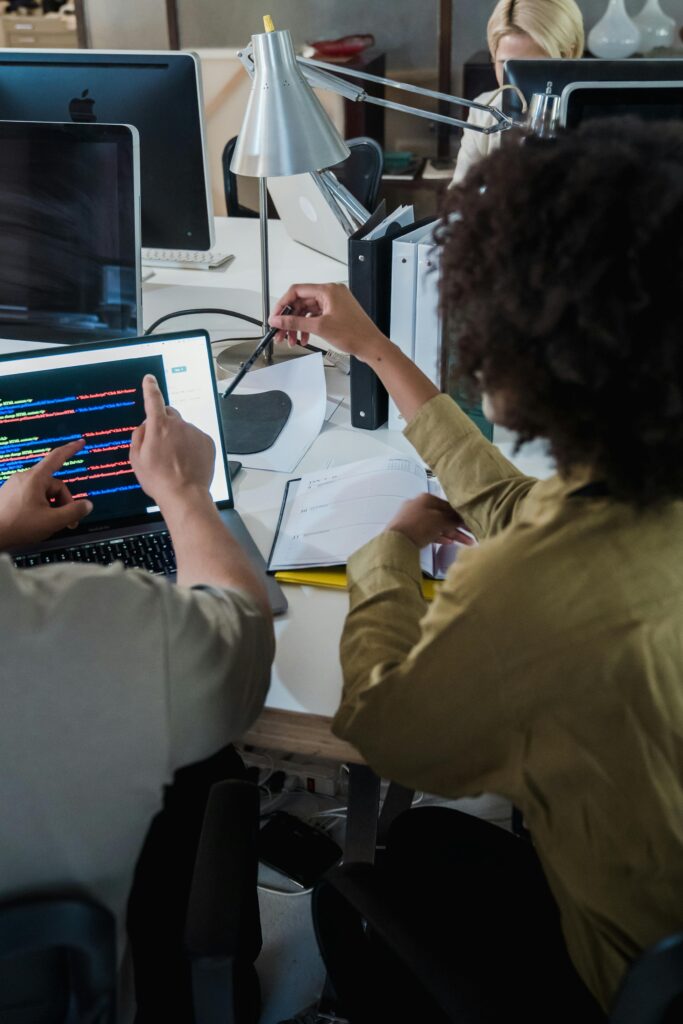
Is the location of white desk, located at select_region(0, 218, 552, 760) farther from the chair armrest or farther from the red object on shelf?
the red object on shelf

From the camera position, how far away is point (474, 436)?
1181 mm

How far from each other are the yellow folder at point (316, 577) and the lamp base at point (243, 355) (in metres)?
0.62

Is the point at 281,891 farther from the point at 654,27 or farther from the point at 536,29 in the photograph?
the point at 654,27

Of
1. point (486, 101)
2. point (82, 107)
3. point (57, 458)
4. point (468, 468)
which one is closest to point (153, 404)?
point (57, 458)

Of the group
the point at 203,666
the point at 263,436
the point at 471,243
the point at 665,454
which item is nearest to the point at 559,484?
the point at 665,454

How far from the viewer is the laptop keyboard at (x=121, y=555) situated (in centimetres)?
113

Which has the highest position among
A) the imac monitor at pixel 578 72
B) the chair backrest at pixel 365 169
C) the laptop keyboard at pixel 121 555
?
the imac monitor at pixel 578 72

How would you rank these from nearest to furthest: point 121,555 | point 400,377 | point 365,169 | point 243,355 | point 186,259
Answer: point 121,555, point 400,377, point 243,355, point 186,259, point 365,169

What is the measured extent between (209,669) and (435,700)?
0.59 feet

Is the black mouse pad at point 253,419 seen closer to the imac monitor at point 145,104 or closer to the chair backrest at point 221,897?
the imac monitor at point 145,104

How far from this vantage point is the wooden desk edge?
0.94 meters

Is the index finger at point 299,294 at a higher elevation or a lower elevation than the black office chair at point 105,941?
higher

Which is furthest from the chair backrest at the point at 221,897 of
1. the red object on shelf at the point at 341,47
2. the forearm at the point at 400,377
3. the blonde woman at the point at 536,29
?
the red object on shelf at the point at 341,47

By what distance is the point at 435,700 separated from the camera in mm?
729
